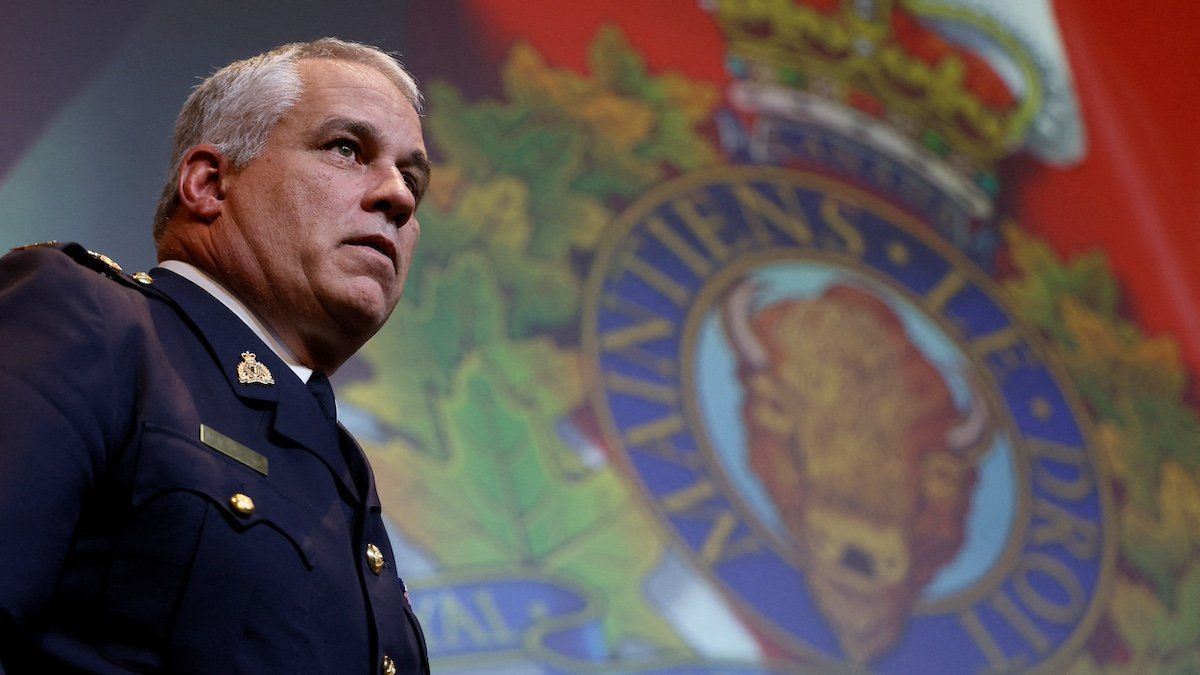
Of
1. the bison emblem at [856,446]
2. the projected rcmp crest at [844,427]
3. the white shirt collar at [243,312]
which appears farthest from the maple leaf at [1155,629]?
the white shirt collar at [243,312]

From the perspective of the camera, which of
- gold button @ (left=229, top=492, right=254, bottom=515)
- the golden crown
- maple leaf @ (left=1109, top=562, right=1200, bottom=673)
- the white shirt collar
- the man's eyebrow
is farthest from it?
the golden crown

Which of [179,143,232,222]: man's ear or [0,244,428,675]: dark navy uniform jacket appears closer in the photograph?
[0,244,428,675]: dark navy uniform jacket

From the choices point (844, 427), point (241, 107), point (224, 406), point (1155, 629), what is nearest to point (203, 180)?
point (241, 107)

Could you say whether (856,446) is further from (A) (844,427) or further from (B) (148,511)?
(B) (148,511)

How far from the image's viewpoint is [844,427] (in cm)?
395

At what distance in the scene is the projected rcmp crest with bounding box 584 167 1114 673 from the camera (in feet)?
12.2

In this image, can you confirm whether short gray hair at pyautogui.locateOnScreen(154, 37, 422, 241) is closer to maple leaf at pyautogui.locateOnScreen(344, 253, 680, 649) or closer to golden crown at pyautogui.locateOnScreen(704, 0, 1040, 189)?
maple leaf at pyautogui.locateOnScreen(344, 253, 680, 649)

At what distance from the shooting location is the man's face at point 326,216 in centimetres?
158

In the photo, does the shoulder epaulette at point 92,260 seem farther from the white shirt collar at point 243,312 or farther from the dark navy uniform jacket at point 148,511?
the white shirt collar at point 243,312

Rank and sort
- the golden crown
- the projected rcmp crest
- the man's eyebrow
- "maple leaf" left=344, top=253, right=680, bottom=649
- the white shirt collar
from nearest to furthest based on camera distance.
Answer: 1. the white shirt collar
2. the man's eyebrow
3. "maple leaf" left=344, top=253, right=680, bottom=649
4. the projected rcmp crest
5. the golden crown

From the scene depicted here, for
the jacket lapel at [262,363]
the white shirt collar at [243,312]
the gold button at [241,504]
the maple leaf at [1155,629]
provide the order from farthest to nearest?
the maple leaf at [1155,629], the white shirt collar at [243,312], the jacket lapel at [262,363], the gold button at [241,504]

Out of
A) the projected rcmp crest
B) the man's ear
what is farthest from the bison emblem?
the man's ear

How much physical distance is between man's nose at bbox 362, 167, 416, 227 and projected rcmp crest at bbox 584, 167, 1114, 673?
1.98 meters

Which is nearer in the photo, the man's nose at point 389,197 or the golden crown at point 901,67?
the man's nose at point 389,197
